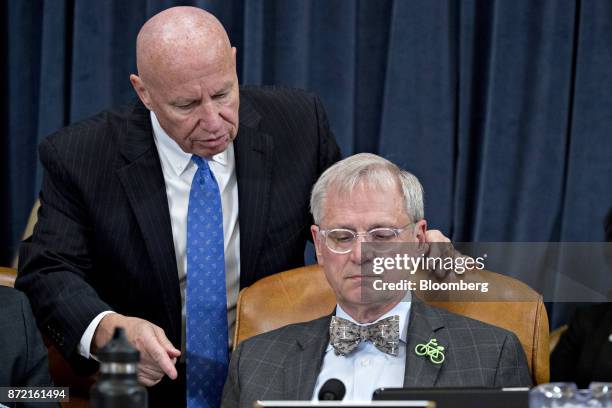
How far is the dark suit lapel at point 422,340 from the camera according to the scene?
8.33 feet

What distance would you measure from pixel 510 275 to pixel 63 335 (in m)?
1.24

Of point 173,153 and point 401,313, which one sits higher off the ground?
point 173,153

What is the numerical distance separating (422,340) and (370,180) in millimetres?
418

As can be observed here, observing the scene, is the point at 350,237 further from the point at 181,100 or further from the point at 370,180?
the point at 181,100

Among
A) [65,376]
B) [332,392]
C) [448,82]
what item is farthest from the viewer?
[448,82]

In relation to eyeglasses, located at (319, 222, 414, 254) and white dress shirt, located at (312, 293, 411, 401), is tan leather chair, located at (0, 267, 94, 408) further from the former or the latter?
eyeglasses, located at (319, 222, 414, 254)

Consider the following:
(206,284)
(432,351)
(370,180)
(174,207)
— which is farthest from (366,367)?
(174,207)

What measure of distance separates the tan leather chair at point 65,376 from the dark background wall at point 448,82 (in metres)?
0.95

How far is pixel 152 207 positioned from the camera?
10.1ft

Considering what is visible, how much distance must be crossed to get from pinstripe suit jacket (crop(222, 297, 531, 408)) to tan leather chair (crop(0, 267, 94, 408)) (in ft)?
2.67

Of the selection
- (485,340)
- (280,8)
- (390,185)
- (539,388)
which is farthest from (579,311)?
(280,8)

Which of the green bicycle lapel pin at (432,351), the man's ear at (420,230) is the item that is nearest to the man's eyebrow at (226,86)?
the man's ear at (420,230)

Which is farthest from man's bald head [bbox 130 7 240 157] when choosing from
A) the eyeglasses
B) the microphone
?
the microphone

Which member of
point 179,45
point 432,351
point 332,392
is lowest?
point 432,351
